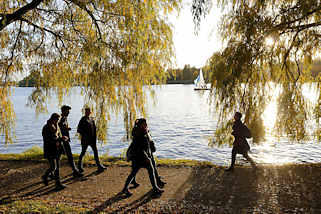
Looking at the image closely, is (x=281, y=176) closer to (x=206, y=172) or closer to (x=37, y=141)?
(x=206, y=172)

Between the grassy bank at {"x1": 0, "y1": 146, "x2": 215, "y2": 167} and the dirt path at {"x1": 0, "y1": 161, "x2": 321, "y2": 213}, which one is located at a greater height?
the dirt path at {"x1": 0, "y1": 161, "x2": 321, "y2": 213}

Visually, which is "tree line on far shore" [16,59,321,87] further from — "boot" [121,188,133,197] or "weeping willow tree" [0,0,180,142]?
"boot" [121,188,133,197]

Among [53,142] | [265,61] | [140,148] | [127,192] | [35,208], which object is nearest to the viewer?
[35,208]

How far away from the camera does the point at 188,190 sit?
5672 mm

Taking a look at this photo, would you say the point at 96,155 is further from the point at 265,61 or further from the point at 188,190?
the point at 265,61

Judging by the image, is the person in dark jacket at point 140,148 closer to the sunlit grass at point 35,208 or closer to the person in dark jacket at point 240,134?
the sunlit grass at point 35,208

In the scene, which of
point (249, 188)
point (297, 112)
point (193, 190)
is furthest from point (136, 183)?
point (297, 112)

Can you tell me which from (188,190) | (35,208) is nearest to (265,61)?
(188,190)

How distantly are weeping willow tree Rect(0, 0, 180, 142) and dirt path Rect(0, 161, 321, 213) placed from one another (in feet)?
4.47

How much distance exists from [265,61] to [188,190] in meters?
3.93

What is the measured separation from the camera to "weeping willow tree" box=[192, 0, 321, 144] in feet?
19.0

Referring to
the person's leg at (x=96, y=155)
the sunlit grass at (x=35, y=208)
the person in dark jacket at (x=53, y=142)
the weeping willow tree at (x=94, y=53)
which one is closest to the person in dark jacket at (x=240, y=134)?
the weeping willow tree at (x=94, y=53)

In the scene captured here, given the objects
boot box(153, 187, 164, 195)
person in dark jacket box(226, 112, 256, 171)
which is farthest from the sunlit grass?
person in dark jacket box(226, 112, 256, 171)

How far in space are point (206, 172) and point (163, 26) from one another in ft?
13.8
